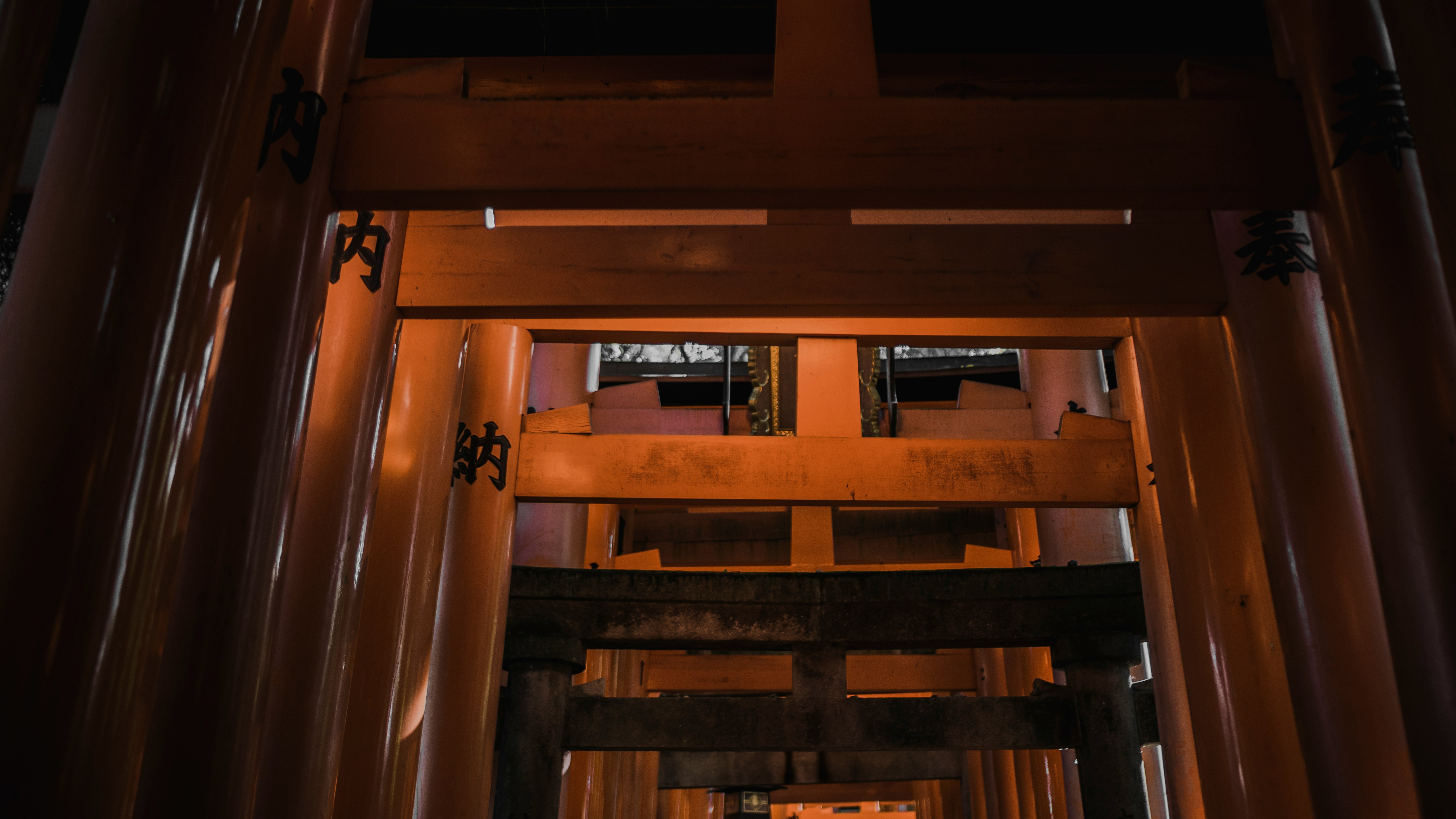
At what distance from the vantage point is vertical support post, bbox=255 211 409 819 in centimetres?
314

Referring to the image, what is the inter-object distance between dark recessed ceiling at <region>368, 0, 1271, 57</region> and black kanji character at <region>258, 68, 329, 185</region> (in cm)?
179

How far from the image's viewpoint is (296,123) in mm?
2717

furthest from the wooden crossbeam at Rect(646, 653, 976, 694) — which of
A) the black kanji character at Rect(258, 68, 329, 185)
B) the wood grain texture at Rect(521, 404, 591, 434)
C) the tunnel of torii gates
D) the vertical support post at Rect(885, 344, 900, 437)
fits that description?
the black kanji character at Rect(258, 68, 329, 185)

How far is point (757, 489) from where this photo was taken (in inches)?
208

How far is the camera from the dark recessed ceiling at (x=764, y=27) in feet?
14.2

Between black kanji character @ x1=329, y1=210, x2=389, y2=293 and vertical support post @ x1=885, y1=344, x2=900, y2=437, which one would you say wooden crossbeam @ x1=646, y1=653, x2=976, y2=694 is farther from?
black kanji character @ x1=329, y1=210, x2=389, y2=293

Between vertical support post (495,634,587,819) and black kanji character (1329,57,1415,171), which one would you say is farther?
vertical support post (495,634,587,819)

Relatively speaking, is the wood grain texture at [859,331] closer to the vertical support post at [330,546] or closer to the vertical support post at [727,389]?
the vertical support post at [330,546]

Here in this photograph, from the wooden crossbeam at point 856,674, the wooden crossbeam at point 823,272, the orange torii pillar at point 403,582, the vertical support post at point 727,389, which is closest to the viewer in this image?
the wooden crossbeam at point 823,272

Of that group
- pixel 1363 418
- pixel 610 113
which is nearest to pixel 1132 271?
pixel 1363 418

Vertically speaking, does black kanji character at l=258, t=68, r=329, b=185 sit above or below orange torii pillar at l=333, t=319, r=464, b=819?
above

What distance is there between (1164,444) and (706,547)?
903 cm

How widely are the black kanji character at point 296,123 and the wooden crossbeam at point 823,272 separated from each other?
3.84ft

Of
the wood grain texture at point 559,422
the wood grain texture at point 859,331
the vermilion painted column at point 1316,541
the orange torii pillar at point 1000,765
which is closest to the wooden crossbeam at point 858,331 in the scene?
the wood grain texture at point 859,331
